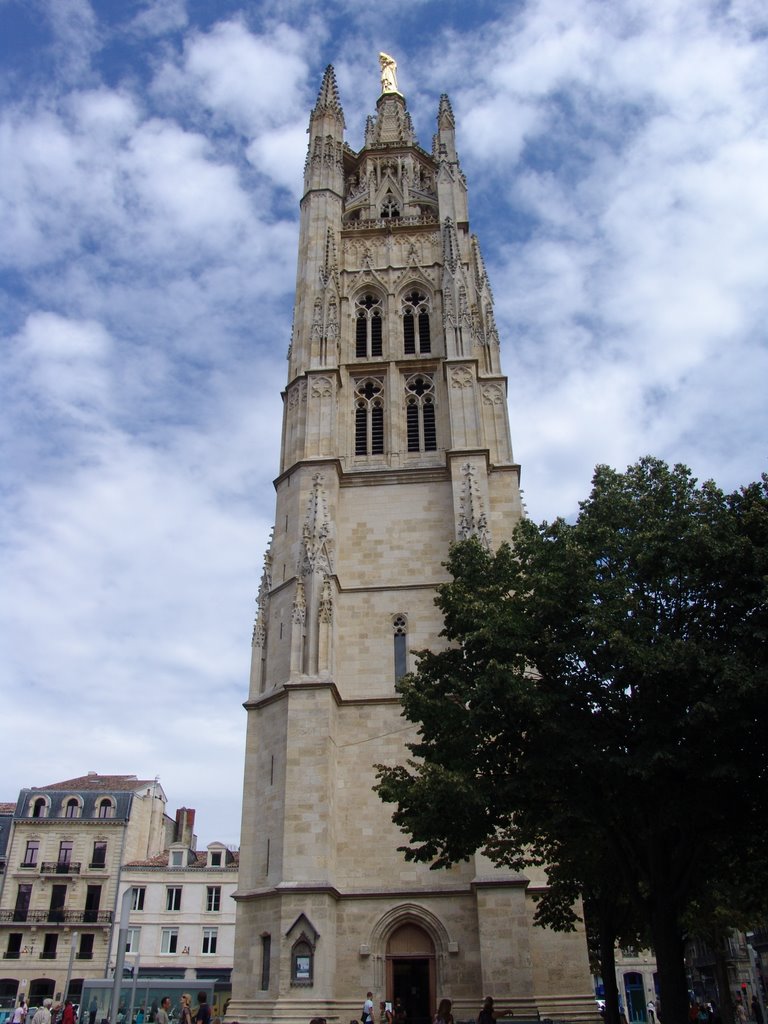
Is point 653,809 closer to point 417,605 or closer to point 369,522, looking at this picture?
point 417,605

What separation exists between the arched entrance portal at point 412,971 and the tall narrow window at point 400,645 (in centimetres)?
699

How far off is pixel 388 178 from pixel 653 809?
32750mm

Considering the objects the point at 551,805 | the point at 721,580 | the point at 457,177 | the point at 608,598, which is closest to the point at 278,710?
the point at 551,805

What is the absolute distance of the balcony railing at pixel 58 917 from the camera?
44.1 m

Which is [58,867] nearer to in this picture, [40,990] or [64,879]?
[64,879]

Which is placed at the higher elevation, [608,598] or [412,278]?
[412,278]

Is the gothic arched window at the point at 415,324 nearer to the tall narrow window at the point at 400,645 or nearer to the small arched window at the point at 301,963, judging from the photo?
the tall narrow window at the point at 400,645

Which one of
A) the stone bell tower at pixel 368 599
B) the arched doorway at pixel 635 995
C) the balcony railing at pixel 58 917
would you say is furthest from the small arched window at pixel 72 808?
the arched doorway at pixel 635 995

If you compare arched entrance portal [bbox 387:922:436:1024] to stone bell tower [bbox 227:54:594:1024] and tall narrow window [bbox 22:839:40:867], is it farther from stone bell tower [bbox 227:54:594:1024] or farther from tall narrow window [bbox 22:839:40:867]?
tall narrow window [bbox 22:839:40:867]

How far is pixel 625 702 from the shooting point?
15.8 m

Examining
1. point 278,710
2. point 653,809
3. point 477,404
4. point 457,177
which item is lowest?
point 653,809

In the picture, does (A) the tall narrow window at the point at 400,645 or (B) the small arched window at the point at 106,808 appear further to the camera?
(B) the small arched window at the point at 106,808

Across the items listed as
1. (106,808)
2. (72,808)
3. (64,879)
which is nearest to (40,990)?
(64,879)

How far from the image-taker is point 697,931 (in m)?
28.9
